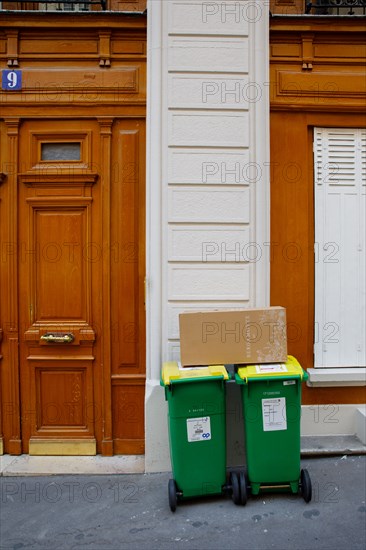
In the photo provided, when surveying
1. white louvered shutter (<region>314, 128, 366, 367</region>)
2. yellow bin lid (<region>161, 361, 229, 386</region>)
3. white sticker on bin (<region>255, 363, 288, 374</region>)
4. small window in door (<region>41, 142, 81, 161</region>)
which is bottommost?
yellow bin lid (<region>161, 361, 229, 386</region>)

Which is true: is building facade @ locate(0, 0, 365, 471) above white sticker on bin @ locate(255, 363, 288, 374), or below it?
above

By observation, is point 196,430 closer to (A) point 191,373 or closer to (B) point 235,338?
(A) point 191,373

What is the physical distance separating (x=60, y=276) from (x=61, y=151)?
1.27m

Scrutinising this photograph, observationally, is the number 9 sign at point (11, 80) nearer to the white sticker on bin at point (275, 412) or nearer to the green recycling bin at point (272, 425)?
the green recycling bin at point (272, 425)

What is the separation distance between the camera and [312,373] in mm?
4621

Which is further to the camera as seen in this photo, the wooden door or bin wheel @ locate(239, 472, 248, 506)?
the wooden door

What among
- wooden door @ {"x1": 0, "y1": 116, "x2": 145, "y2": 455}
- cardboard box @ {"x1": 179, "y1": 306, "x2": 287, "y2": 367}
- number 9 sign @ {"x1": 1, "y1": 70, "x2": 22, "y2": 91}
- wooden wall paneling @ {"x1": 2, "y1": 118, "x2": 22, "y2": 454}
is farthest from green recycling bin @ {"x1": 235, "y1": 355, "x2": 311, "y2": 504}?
number 9 sign @ {"x1": 1, "y1": 70, "x2": 22, "y2": 91}

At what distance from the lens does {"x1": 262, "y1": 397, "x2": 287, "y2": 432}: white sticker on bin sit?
3650 millimetres

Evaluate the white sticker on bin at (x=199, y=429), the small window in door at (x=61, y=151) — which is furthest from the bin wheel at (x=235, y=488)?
the small window in door at (x=61, y=151)

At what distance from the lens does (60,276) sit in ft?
15.0

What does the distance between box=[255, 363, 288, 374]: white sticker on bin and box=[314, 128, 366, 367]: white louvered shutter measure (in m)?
1.15

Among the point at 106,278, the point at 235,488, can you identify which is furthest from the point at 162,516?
the point at 106,278

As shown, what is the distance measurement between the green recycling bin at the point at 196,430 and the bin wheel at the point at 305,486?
26.2 inches

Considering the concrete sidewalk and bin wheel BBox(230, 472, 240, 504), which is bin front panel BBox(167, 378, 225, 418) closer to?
bin wheel BBox(230, 472, 240, 504)
